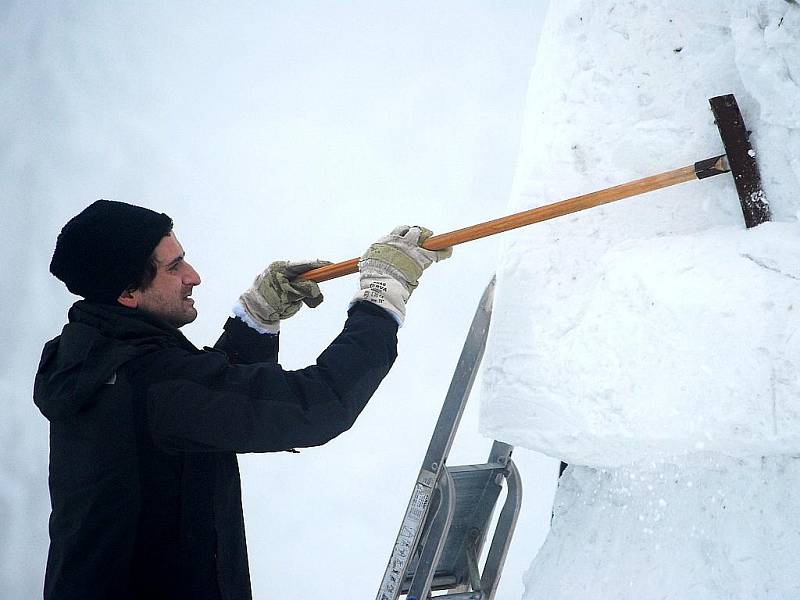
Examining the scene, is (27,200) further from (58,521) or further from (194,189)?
(58,521)

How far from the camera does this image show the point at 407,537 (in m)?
1.44

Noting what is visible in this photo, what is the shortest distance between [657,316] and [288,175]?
222 cm

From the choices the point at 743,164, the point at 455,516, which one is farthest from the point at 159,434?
the point at 743,164

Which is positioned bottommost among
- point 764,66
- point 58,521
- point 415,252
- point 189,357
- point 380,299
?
point 58,521

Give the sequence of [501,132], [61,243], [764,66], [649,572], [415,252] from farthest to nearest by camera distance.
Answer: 1. [501,132]
2. [415,252]
3. [61,243]
4. [649,572]
5. [764,66]

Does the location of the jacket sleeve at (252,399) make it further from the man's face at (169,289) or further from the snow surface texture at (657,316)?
the snow surface texture at (657,316)

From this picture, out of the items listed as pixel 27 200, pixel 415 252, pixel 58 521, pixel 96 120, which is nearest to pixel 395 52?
pixel 96 120

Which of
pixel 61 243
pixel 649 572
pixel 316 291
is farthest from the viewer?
pixel 316 291

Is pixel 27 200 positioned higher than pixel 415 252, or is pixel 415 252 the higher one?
pixel 27 200

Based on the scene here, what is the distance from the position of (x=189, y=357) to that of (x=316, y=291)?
1.72ft

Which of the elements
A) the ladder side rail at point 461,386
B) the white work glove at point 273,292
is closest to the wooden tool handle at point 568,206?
the ladder side rail at point 461,386

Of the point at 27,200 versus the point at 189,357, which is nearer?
the point at 189,357

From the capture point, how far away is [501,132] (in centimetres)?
299

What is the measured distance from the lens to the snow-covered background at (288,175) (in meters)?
3.00
